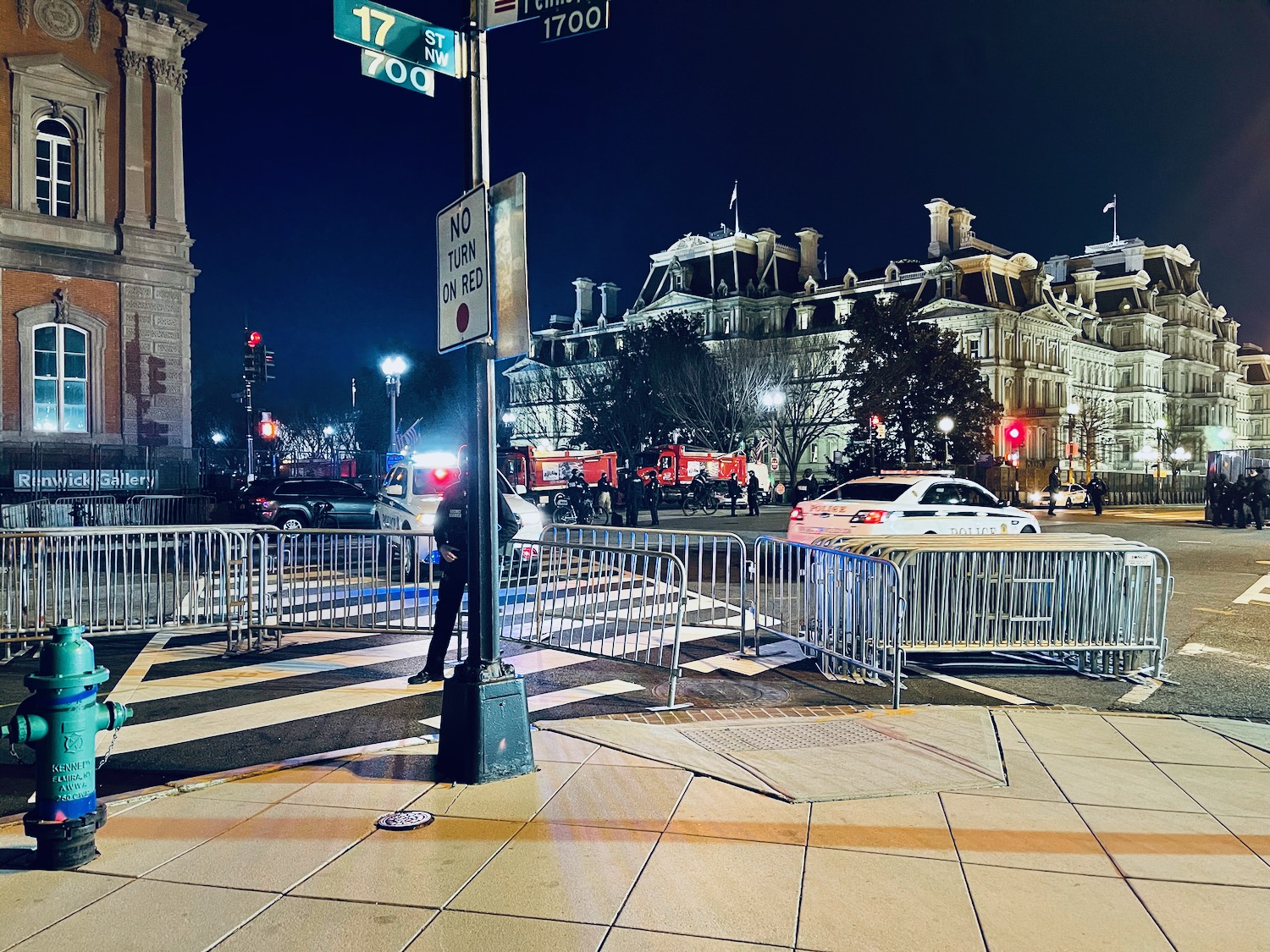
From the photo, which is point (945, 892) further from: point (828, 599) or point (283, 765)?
point (828, 599)

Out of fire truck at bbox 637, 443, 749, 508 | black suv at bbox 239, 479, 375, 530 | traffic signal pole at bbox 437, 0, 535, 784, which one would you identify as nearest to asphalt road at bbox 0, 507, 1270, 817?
traffic signal pole at bbox 437, 0, 535, 784

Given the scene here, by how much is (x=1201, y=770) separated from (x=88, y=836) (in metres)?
5.78

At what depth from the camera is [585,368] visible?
226ft

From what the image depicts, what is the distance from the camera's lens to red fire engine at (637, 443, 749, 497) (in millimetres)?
47906

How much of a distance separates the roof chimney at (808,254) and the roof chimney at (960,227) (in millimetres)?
11641

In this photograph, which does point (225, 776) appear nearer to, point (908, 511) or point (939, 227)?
point (908, 511)

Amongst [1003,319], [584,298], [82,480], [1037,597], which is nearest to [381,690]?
[1037,597]

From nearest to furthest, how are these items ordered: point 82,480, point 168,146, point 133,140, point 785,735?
1. point 785,735
2. point 82,480
3. point 133,140
4. point 168,146

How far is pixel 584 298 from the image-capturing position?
98875 millimetres

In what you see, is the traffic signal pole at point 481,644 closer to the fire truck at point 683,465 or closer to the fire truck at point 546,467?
the fire truck at point 546,467

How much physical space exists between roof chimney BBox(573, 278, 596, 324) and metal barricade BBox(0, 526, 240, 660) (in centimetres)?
8900

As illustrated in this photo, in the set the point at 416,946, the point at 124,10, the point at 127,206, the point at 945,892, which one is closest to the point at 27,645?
the point at 416,946

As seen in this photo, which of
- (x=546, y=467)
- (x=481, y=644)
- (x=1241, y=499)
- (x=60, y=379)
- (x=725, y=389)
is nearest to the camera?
(x=481, y=644)

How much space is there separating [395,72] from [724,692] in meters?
5.07
